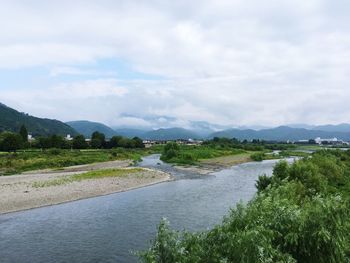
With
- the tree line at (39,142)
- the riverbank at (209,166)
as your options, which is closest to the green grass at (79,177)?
the riverbank at (209,166)

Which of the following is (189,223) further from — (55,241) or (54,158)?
(54,158)

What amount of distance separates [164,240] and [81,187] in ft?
181

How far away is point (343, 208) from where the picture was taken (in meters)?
18.5

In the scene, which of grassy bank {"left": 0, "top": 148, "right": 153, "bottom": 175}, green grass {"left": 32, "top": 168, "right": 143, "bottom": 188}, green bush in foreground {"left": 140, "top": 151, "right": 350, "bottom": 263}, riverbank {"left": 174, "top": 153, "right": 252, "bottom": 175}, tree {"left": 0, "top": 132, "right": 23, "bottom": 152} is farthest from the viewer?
tree {"left": 0, "top": 132, "right": 23, "bottom": 152}

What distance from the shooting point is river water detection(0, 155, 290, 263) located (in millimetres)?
33781

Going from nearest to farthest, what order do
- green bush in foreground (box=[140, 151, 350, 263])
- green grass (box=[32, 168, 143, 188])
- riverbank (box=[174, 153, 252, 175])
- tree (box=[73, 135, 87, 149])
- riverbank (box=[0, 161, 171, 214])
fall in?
green bush in foreground (box=[140, 151, 350, 263]) → riverbank (box=[0, 161, 171, 214]) → green grass (box=[32, 168, 143, 188]) → riverbank (box=[174, 153, 252, 175]) → tree (box=[73, 135, 87, 149])

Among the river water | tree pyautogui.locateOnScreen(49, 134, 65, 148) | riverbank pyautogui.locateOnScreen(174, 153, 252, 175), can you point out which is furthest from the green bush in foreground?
tree pyautogui.locateOnScreen(49, 134, 65, 148)

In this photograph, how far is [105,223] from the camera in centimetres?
4412

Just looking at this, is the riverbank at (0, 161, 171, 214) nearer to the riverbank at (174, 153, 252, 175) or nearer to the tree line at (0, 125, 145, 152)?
the riverbank at (174, 153, 252, 175)

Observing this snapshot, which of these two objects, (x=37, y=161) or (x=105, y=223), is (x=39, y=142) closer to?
(x=37, y=161)

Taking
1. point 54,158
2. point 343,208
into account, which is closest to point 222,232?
point 343,208

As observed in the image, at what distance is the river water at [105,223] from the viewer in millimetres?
33781

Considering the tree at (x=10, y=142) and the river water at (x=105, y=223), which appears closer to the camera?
the river water at (x=105, y=223)

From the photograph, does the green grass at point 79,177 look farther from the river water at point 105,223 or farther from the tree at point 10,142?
the tree at point 10,142
